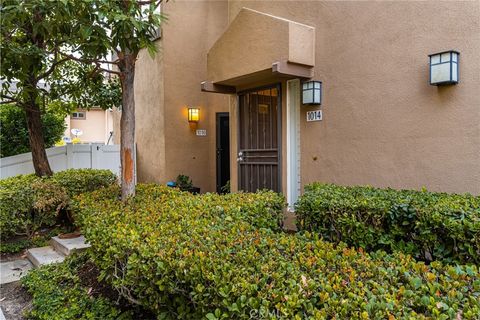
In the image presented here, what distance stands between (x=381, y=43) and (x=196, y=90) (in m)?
5.31

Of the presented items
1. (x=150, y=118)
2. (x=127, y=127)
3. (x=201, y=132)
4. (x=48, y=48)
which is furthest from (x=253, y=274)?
(x=150, y=118)

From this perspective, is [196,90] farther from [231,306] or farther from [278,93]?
[231,306]

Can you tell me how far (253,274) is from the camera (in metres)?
1.88

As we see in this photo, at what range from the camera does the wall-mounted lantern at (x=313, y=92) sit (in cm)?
528

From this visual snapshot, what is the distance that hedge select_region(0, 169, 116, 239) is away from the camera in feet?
16.8

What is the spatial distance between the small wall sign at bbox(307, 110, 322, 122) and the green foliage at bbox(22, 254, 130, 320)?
377cm

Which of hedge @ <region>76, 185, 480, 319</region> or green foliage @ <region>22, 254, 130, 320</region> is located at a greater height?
hedge @ <region>76, 185, 480, 319</region>

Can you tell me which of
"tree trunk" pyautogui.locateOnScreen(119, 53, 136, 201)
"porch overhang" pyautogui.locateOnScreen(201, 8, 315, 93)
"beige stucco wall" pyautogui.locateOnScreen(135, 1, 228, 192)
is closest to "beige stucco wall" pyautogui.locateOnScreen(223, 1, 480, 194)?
"porch overhang" pyautogui.locateOnScreen(201, 8, 315, 93)

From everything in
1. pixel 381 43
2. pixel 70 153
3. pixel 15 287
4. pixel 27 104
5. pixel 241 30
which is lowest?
pixel 15 287

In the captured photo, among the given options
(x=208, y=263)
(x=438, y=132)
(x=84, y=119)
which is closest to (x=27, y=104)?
(x=208, y=263)

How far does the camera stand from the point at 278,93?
5.87 metres

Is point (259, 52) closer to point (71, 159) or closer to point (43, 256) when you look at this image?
point (43, 256)

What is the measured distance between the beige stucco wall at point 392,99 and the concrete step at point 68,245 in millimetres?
3483

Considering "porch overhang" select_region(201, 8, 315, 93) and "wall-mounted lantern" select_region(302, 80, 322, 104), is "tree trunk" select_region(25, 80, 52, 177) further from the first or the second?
"wall-mounted lantern" select_region(302, 80, 322, 104)
